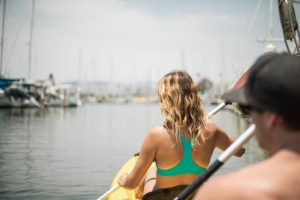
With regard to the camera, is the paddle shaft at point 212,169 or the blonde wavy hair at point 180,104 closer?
the paddle shaft at point 212,169

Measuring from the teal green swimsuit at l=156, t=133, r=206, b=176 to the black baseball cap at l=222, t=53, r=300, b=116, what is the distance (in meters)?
2.13

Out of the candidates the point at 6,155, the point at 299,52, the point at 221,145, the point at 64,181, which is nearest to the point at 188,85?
the point at 221,145

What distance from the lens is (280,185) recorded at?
52.1 inches

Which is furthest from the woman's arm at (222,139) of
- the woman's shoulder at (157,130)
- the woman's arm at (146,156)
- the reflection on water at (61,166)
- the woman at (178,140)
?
the reflection on water at (61,166)

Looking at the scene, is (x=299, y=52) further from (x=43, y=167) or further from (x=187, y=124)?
(x=43, y=167)

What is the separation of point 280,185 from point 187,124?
7.58ft

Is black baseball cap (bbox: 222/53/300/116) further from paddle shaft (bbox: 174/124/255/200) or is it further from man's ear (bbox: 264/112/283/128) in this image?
paddle shaft (bbox: 174/124/255/200)

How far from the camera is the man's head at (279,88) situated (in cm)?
136

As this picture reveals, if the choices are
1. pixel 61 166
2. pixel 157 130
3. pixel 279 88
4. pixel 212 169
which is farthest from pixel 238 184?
pixel 61 166

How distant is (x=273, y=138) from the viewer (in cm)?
142

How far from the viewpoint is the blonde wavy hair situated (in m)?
3.59

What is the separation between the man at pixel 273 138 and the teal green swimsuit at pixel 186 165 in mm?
2119

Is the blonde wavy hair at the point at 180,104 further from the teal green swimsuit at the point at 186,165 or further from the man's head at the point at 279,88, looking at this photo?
the man's head at the point at 279,88

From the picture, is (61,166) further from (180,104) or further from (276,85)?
(276,85)
